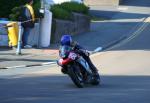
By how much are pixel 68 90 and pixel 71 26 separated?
1315 centimetres

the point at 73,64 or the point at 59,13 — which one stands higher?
the point at 73,64

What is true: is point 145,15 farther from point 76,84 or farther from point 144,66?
point 76,84

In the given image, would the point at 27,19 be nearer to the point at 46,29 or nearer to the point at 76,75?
the point at 46,29

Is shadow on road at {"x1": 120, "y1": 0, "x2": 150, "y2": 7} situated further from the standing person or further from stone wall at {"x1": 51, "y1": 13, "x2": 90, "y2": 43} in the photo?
the standing person

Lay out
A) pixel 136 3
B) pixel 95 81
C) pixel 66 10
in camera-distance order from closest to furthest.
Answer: pixel 95 81 < pixel 66 10 < pixel 136 3

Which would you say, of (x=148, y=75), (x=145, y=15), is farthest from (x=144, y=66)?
(x=145, y=15)

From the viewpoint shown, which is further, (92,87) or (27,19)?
(27,19)

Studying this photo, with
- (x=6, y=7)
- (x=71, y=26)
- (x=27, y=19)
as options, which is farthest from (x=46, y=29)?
(x=6, y=7)

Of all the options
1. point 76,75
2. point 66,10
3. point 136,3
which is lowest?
point 136,3

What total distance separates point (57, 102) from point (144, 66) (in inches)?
297

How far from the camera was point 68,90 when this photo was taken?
44.6 feet

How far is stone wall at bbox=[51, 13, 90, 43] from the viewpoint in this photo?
80.6ft

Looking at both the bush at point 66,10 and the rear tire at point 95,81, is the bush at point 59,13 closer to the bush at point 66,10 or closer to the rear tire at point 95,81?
the bush at point 66,10

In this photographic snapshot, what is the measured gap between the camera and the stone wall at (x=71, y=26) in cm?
2458
